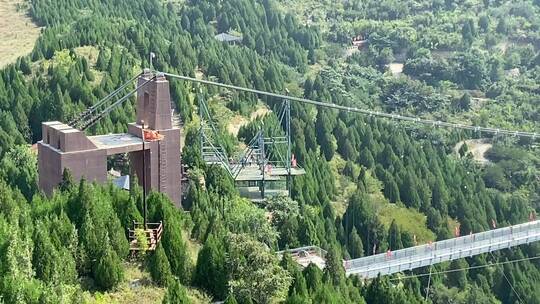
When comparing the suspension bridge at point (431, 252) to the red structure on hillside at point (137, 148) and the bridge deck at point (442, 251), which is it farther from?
the red structure on hillside at point (137, 148)

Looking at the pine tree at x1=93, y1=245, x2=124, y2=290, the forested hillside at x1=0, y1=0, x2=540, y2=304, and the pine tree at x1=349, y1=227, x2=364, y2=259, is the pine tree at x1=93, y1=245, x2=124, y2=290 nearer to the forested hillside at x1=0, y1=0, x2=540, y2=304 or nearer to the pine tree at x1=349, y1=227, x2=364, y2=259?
the forested hillside at x1=0, y1=0, x2=540, y2=304

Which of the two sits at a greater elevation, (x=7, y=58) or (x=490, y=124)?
(x=7, y=58)

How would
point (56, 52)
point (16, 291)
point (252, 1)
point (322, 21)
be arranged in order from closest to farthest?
point (16, 291), point (56, 52), point (252, 1), point (322, 21)

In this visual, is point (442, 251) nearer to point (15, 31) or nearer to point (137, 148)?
point (137, 148)

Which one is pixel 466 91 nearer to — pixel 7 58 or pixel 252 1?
pixel 252 1

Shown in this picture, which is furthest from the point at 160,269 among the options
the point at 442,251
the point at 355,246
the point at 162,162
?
the point at 355,246

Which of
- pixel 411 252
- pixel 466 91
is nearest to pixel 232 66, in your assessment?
pixel 411 252

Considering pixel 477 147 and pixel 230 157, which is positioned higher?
pixel 230 157

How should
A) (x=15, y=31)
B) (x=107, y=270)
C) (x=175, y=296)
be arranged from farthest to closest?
(x=15, y=31) → (x=107, y=270) → (x=175, y=296)

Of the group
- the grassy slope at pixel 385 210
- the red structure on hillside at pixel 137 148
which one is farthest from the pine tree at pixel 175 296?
the grassy slope at pixel 385 210
